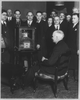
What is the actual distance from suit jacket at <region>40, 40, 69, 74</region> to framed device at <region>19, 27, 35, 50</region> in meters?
0.90

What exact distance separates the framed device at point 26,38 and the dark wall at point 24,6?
411 centimetres

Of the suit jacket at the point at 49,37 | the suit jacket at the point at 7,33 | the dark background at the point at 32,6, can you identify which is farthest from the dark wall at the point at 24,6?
the suit jacket at the point at 49,37

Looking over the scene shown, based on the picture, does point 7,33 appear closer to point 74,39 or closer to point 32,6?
point 74,39

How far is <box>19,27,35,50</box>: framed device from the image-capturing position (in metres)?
4.96

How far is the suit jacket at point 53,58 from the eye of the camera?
13.5ft

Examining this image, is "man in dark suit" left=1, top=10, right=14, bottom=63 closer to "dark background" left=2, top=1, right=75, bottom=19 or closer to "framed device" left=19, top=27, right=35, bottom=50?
"framed device" left=19, top=27, right=35, bottom=50

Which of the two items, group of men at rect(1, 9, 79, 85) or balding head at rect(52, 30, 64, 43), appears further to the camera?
group of men at rect(1, 9, 79, 85)

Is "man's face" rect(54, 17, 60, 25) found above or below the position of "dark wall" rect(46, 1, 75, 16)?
below

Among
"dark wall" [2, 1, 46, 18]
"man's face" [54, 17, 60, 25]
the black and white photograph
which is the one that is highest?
"dark wall" [2, 1, 46, 18]

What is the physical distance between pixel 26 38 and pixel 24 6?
17.8 feet

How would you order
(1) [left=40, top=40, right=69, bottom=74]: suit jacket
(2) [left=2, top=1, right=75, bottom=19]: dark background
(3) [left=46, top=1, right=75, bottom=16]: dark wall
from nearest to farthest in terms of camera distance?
(1) [left=40, top=40, right=69, bottom=74]: suit jacket, (2) [left=2, top=1, right=75, bottom=19]: dark background, (3) [left=46, top=1, right=75, bottom=16]: dark wall

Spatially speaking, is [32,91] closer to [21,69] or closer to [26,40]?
[21,69]

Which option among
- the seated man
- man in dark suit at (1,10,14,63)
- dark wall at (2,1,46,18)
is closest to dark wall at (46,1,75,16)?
dark wall at (2,1,46,18)

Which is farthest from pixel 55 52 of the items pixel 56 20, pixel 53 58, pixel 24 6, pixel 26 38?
pixel 24 6
